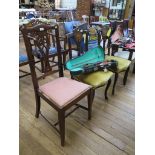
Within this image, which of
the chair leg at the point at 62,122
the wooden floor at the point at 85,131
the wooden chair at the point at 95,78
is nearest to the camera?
the chair leg at the point at 62,122

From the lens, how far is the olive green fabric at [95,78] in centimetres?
170

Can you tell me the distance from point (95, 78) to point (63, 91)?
0.45 meters

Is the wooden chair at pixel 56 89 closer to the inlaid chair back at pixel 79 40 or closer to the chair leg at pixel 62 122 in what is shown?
the chair leg at pixel 62 122

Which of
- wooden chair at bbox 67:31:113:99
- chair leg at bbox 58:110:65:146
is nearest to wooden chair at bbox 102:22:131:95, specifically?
wooden chair at bbox 67:31:113:99

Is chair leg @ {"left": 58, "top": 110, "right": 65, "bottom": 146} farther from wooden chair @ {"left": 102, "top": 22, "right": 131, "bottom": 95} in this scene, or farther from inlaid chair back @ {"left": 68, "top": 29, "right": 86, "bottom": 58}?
wooden chair @ {"left": 102, "top": 22, "right": 131, "bottom": 95}

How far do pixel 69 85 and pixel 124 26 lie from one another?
2252 mm

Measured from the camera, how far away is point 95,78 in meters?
1.75

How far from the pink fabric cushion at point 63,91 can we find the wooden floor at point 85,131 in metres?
0.43

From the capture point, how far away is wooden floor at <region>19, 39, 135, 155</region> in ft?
4.76

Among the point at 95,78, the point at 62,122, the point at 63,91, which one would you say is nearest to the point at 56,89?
the point at 63,91

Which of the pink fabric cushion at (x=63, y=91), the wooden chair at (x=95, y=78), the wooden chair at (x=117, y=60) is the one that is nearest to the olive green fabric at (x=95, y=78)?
the wooden chair at (x=95, y=78)
